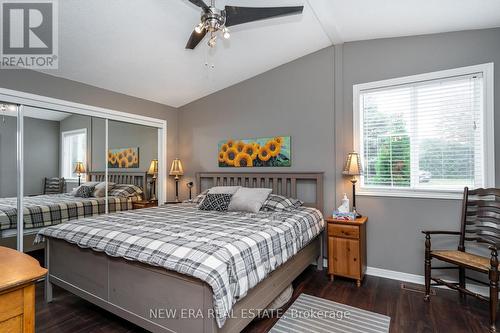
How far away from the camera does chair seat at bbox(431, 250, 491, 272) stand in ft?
7.19

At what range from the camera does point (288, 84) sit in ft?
12.7

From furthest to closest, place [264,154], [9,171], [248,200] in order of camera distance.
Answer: [264,154] < [248,200] < [9,171]

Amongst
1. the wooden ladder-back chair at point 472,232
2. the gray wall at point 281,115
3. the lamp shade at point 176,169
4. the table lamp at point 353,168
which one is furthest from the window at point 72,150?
the wooden ladder-back chair at point 472,232

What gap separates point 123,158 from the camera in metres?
4.04

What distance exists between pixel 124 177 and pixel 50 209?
106 centimetres

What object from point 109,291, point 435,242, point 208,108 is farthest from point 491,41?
point 109,291

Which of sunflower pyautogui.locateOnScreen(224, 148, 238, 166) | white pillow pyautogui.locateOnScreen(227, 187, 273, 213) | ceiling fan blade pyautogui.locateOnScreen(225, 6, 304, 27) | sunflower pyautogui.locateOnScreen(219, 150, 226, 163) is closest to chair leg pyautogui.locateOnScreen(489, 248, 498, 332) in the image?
white pillow pyautogui.locateOnScreen(227, 187, 273, 213)

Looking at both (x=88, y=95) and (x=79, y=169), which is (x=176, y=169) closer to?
(x=79, y=169)

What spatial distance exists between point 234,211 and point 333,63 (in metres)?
2.38

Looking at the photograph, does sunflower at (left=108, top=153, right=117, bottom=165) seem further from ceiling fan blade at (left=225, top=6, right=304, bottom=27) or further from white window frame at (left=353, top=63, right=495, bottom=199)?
white window frame at (left=353, top=63, right=495, bottom=199)

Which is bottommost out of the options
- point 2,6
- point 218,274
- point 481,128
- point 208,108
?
point 218,274

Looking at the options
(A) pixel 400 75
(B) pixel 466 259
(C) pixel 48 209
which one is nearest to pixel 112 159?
(C) pixel 48 209

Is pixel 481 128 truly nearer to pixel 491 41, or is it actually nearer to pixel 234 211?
pixel 491 41

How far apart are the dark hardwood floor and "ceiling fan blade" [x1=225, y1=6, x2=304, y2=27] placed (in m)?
2.50
